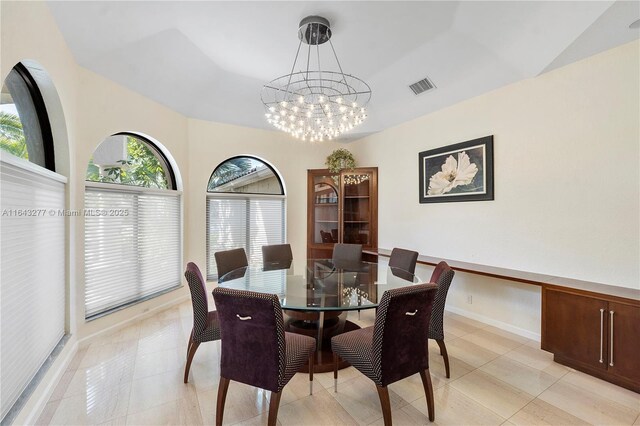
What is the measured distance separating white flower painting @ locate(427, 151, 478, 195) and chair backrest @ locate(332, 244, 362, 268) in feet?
4.40

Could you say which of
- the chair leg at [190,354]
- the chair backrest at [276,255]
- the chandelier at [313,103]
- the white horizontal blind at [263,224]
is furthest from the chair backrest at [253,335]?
the white horizontal blind at [263,224]

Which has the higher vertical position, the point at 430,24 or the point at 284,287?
the point at 430,24

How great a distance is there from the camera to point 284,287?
→ 257 centimetres

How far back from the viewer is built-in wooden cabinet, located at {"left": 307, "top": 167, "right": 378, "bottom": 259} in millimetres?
5020

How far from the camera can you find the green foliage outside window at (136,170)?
10.6ft

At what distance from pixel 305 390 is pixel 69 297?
2.40 meters

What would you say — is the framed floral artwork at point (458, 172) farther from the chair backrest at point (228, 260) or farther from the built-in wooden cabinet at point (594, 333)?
the chair backrest at point (228, 260)

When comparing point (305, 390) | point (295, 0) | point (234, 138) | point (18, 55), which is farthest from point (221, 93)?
point (305, 390)

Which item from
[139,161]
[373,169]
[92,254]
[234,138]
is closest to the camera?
[92,254]

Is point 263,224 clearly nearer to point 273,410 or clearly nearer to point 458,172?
point 458,172

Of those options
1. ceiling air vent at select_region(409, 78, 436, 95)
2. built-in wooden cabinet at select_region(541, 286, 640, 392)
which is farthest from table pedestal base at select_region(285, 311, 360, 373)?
ceiling air vent at select_region(409, 78, 436, 95)

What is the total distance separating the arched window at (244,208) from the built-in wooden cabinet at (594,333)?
12.7 ft

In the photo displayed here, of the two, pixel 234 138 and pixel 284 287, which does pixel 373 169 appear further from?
pixel 284 287

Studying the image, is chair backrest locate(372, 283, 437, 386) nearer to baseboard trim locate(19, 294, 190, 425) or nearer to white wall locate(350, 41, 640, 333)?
white wall locate(350, 41, 640, 333)
